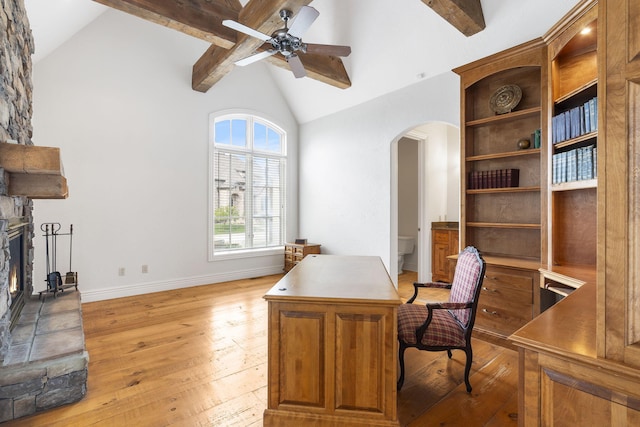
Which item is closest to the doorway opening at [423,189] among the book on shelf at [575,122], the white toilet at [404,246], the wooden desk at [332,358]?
the white toilet at [404,246]

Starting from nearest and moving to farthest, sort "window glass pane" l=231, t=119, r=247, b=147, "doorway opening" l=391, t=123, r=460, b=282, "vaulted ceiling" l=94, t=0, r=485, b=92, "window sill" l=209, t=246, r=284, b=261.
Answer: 1. "vaulted ceiling" l=94, t=0, r=485, b=92
2. "doorway opening" l=391, t=123, r=460, b=282
3. "window sill" l=209, t=246, r=284, b=261
4. "window glass pane" l=231, t=119, r=247, b=147

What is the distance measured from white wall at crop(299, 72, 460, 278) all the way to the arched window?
49cm

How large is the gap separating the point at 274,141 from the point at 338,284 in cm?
441

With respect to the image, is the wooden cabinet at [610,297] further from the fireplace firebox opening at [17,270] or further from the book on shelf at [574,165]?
the fireplace firebox opening at [17,270]

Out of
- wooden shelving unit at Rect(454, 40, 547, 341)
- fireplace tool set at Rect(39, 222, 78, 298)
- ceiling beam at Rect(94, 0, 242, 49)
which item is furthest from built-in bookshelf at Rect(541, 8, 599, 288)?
fireplace tool set at Rect(39, 222, 78, 298)

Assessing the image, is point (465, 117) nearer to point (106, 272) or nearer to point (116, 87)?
point (116, 87)

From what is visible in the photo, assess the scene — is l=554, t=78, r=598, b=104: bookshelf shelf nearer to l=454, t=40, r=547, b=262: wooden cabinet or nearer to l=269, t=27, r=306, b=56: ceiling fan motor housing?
l=454, t=40, r=547, b=262: wooden cabinet

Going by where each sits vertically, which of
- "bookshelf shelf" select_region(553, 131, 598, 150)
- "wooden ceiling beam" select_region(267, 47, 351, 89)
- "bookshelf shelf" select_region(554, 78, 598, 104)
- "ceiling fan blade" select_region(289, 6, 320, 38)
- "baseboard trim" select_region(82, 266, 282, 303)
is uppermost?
"wooden ceiling beam" select_region(267, 47, 351, 89)

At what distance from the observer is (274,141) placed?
5809 mm

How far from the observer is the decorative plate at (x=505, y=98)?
9.96 feet

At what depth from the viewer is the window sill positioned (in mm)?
5074

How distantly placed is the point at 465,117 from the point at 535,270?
1664 millimetres

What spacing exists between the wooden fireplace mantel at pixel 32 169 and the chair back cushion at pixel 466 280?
2.61 m

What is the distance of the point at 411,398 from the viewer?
203 centimetres
